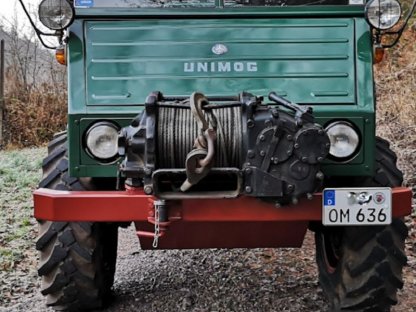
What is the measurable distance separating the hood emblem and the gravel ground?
72.0 inches

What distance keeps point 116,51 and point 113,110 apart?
43 cm

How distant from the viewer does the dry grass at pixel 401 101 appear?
8798 millimetres

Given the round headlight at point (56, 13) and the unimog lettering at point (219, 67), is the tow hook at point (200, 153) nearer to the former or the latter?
the unimog lettering at point (219, 67)

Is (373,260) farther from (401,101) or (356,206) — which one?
(401,101)

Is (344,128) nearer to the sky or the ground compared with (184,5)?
nearer to the ground

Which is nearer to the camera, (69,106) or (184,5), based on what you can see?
(69,106)

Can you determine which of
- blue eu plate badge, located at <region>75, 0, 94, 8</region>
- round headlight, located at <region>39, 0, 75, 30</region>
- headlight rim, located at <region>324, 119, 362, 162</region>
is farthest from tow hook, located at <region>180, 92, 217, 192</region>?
blue eu plate badge, located at <region>75, 0, 94, 8</region>

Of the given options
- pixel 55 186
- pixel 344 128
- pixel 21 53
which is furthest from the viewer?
pixel 21 53

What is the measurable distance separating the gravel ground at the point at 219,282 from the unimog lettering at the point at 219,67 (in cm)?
173

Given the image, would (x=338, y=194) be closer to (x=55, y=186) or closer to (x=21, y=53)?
(x=55, y=186)

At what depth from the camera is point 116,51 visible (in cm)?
417

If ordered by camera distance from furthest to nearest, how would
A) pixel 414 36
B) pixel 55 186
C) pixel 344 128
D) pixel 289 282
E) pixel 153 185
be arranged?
pixel 414 36 < pixel 289 282 < pixel 55 186 < pixel 344 128 < pixel 153 185

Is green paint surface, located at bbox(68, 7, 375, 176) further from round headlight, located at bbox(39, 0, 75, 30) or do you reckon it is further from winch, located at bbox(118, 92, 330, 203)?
winch, located at bbox(118, 92, 330, 203)

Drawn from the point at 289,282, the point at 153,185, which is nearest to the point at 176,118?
the point at 153,185
